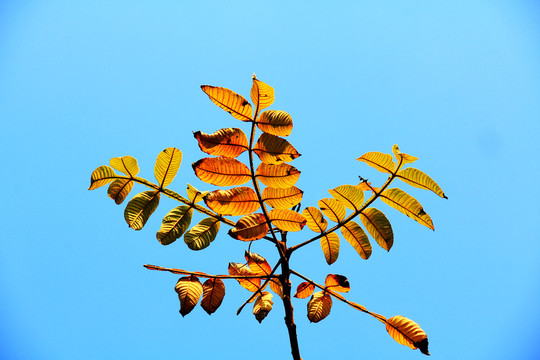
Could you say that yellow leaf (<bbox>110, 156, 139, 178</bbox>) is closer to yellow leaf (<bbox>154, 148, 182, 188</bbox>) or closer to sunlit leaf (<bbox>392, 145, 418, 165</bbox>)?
yellow leaf (<bbox>154, 148, 182, 188</bbox>)

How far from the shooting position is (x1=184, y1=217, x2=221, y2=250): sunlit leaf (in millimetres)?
1351

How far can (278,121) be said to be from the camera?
129cm

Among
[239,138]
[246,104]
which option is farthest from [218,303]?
[246,104]

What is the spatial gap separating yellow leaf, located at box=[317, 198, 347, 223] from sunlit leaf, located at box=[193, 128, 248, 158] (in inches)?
14.8

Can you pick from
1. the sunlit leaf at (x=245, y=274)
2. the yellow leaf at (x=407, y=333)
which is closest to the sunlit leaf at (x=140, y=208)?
the sunlit leaf at (x=245, y=274)

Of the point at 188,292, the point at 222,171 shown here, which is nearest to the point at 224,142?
the point at 222,171

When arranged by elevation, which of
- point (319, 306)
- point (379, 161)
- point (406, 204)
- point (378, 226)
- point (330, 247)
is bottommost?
point (319, 306)

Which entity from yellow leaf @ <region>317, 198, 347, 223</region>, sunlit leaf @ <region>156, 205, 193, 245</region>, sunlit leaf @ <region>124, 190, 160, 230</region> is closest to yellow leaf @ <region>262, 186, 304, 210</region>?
yellow leaf @ <region>317, 198, 347, 223</region>

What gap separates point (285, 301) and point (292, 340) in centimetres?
13

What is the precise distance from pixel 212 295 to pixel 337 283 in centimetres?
50

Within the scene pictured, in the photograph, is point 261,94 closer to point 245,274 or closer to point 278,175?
point 278,175

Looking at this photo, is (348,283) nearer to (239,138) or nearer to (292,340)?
(292,340)

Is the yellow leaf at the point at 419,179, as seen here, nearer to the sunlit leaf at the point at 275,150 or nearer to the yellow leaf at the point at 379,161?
the yellow leaf at the point at 379,161

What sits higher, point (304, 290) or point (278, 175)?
point (278, 175)
